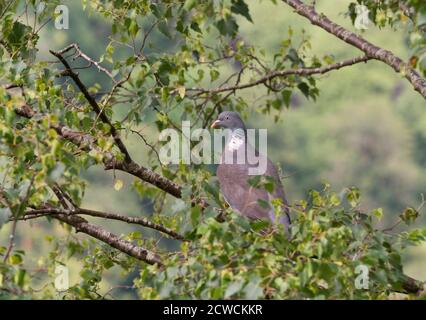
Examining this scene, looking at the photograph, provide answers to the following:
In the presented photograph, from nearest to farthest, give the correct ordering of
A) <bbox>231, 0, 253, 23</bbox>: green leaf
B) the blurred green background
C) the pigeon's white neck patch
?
1. <bbox>231, 0, 253, 23</bbox>: green leaf
2. the pigeon's white neck patch
3. the blurred green background

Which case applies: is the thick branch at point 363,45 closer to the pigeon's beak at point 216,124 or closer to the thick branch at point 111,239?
the pigeon's beak at point 216,124

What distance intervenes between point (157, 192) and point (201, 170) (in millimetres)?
1787

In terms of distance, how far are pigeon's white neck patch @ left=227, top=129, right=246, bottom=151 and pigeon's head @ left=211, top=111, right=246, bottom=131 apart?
0.05 m

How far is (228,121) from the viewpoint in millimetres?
7918

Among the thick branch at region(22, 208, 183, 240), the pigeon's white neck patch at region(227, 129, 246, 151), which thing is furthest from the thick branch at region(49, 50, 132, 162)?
the pigeon's white neck patch at region(227, 129, 246, 151)

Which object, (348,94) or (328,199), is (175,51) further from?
(348,94)

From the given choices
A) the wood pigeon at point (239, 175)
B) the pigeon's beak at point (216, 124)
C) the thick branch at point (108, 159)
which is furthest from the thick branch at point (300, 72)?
the thick branch at point (108, 159)

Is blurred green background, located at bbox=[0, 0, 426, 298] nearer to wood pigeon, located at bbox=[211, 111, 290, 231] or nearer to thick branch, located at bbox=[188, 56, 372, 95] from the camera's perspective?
wood pigeon, located at bbox=[211, 111, 290, 231]

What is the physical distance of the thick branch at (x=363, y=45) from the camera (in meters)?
6.05

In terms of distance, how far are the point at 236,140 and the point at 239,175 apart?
2.67 ft

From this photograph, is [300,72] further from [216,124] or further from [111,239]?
[111,239]

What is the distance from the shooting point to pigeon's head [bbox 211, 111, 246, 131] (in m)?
7.89
